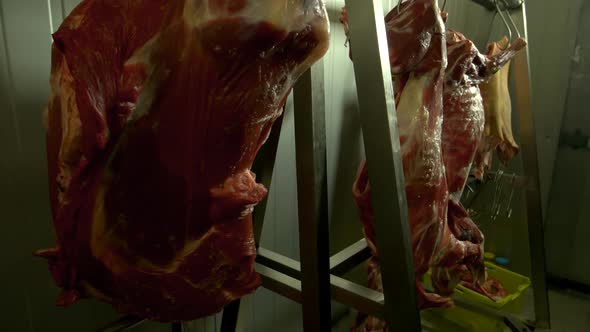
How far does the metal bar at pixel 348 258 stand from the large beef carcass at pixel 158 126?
0.46 metres

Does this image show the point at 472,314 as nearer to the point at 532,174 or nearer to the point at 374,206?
the point at 532,174

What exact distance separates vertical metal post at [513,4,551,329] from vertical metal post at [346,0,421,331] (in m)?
1.10

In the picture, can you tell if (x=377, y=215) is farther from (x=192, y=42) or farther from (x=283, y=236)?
(x=283, y=236)

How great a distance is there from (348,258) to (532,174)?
919mm

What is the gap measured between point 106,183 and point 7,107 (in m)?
0.32

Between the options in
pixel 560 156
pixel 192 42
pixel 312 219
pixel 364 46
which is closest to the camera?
pixel 192 42

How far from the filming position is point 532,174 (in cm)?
142

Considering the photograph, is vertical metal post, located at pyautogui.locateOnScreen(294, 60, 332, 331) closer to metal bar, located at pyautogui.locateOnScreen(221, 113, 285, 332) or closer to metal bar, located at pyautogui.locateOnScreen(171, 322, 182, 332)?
metal bar, located at pyautogui.locateOnScreen(221, 113, 285, 332)

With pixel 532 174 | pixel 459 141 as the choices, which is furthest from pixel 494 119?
pixel 459 141

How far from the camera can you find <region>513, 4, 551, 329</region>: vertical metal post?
1.41 meters

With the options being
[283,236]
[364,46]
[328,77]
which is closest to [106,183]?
[364,46]

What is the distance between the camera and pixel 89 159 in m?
0.48

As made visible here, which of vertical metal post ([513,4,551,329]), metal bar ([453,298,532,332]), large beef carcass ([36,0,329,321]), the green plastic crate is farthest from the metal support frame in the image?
the green plastic crate

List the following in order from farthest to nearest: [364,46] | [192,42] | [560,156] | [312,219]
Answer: [560,156]
[312,219]
[364,46]
[192,42]
